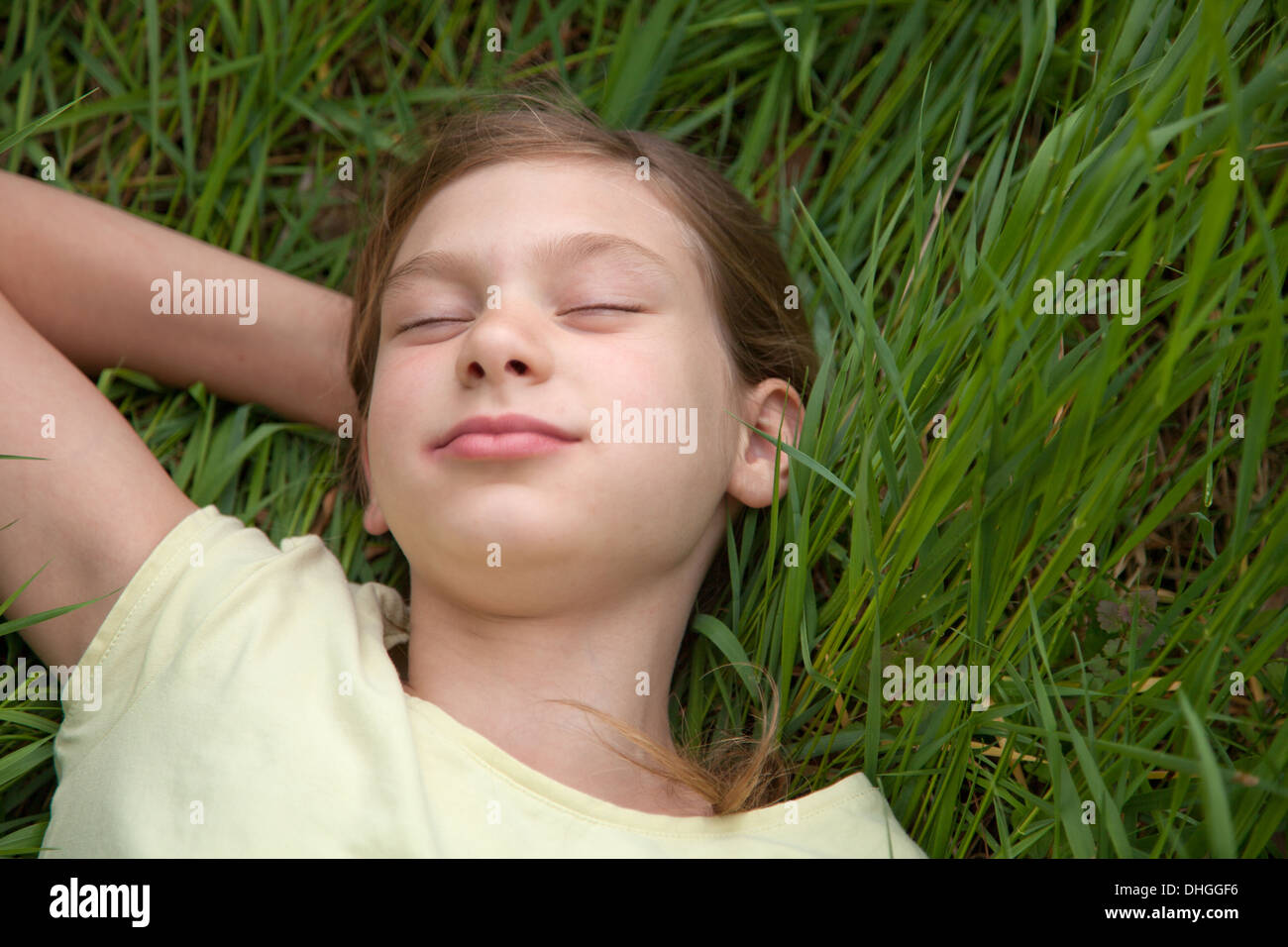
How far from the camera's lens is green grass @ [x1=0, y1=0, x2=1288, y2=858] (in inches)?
48.1

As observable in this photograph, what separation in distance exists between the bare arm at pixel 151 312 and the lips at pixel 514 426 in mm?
598

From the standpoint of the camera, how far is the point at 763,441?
5.26ft

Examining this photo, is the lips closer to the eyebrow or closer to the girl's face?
the girl's face

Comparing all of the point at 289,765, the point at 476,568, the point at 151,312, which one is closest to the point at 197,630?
the point at 289,765

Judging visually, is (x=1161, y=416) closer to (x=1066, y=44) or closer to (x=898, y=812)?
(x=898, y=812)

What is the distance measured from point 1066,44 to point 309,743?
1.81m

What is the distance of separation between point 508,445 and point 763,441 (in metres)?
0.48

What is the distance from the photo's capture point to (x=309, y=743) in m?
1.28

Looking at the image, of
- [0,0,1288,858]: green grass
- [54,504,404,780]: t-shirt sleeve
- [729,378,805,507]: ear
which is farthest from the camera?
[729,378,805,507]: ear

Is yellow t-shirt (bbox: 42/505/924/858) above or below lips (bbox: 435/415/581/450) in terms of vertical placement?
below

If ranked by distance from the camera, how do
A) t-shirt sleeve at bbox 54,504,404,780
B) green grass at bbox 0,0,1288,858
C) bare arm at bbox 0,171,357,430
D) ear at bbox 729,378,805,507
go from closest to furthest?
green grass at bbox 0,0,1288,858
t-shirt sleeve at bbox 54,504,404,780
ear at bbox 729,378,805,507
bare arm at bbox 0,171,357,430

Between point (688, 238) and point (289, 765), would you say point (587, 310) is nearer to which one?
point (688, 238)

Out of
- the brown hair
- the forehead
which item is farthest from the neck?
the forehead
